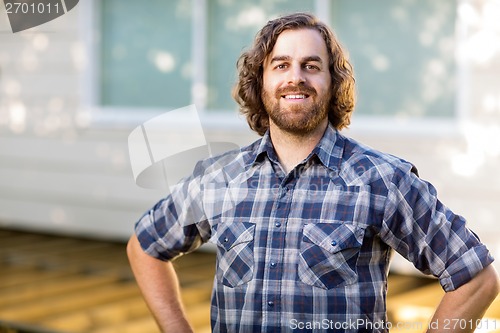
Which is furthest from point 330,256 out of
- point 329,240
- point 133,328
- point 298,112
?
point 133,328

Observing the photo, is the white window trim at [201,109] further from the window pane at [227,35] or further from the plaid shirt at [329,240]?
the plaid shirt at [329,240]

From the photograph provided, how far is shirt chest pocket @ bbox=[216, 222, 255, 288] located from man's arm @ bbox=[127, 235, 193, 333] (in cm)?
24

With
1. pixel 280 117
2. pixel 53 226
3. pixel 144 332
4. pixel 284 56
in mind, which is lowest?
pixel 53 226

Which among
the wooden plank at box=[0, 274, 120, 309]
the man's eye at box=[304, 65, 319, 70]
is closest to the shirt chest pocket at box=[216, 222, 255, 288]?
the man's eye at box=[304, 65, 319, 70]

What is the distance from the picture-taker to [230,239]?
204cm

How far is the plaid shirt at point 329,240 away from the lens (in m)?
1.93

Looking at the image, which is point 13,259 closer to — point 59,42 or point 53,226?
point 53,226

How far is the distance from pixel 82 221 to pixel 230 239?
437 cm

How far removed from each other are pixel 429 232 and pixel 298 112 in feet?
1.27

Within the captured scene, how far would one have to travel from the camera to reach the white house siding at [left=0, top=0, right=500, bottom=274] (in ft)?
15.6

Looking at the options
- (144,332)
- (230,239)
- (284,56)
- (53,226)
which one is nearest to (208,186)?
(230,239)

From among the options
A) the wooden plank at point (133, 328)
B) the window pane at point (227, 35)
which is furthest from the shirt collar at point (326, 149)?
the window pane at point (227, 35)

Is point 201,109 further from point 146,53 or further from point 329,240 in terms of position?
point 329,240

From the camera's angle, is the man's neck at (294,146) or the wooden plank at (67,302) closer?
the man's neck at (294,146)
